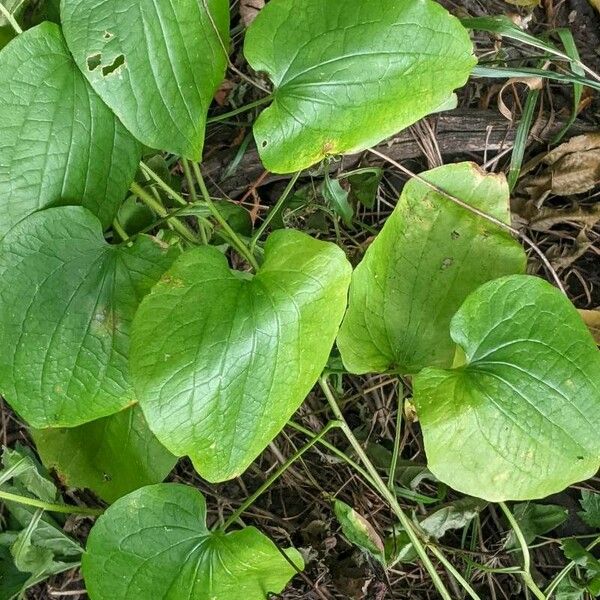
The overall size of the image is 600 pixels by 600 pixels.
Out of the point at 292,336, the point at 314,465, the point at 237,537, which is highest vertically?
the point at 292,336

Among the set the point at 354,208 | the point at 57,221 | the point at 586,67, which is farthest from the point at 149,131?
the point at 586,67

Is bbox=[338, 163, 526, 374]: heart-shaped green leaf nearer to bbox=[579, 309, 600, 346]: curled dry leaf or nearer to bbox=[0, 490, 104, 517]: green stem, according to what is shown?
Answer: bbox=[579, 309, 600, 346]: curled dry leaf

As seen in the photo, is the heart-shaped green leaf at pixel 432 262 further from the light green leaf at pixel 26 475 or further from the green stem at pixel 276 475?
the light green leaf at pixel 26 475

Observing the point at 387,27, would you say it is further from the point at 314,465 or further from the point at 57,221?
the point at 314,465

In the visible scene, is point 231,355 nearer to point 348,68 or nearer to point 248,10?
point 348,68

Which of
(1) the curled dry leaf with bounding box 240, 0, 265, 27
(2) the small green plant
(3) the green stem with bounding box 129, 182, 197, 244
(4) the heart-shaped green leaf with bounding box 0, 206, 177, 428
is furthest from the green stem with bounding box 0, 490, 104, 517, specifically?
(1) the curled dry leaf with bounding box 240, 0, 265, 27
